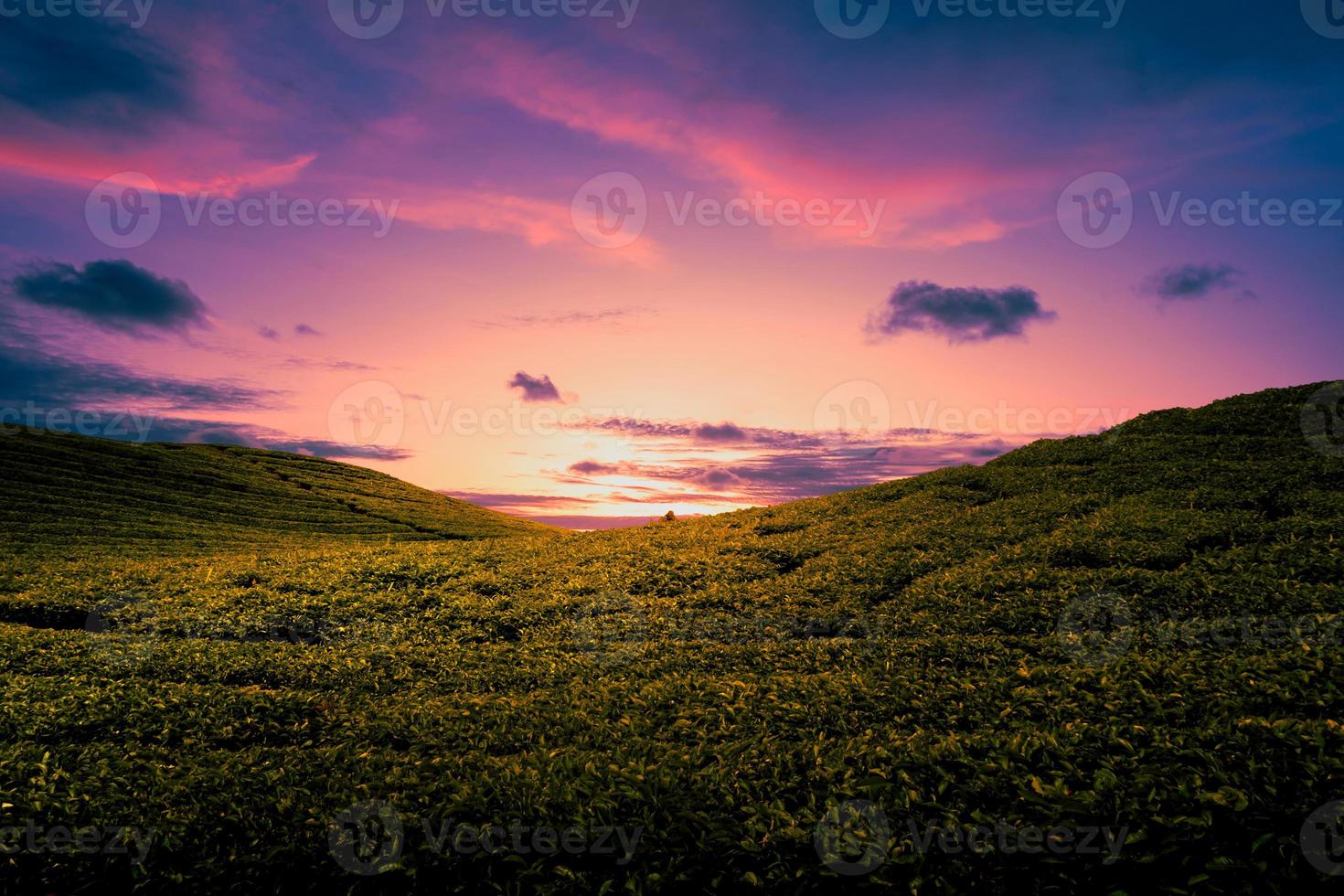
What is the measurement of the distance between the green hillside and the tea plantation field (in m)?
15.9

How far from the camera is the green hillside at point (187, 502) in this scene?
32.8 m

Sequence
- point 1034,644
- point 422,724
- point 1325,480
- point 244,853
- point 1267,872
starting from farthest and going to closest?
point 1325,480 < point 1034,644 < point 422,724 < point 244,853 < point 1267,872

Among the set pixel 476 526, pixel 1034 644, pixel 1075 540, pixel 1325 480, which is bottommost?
pixel 476 526

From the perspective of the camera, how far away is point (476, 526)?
178 ft

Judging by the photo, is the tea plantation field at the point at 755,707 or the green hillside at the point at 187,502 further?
the green hillside at the point at 187,502

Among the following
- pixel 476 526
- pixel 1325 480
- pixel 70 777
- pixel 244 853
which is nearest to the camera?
pixel 244 853

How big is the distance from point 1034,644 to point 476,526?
49.0 meters

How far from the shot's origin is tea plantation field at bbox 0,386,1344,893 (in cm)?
603

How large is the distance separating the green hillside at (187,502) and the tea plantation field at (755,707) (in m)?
15.9

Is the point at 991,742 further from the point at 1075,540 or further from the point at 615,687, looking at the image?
the point at 1075,540

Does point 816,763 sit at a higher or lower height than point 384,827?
higher

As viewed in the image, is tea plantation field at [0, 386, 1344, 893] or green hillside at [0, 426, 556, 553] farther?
green hillside at [0, 426, 556, 553]

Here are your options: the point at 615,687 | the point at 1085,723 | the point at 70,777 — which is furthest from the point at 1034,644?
the point at 70,777

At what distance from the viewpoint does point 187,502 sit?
41281 mm
